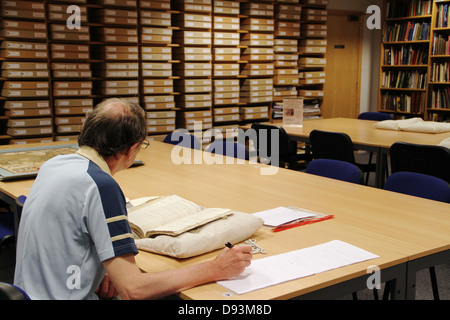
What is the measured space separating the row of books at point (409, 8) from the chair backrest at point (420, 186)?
5235 millimetres

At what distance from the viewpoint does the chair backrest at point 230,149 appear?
391 cm

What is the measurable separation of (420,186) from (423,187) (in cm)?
2

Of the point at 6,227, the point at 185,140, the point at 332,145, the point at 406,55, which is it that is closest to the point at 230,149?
the point at 185,140

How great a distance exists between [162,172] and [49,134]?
2.34 metres

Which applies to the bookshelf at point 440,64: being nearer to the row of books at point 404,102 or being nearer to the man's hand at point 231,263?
the row of books at point 404,102

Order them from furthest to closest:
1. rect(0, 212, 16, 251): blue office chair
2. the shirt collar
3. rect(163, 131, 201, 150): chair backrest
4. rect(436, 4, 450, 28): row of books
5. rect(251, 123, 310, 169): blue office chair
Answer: rect(436, 4, 450, 28): row of books
rect(251, 123, 310, 169): blue office chair
rect(163, 131, 201, 150): chair backrest
rect(0, 212, 16, 251): blue office chair
the shirt collar

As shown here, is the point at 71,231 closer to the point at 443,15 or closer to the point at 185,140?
the point at 185,140

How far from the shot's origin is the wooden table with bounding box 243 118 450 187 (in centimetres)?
418

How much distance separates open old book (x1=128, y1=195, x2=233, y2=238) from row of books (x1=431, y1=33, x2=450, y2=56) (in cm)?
599

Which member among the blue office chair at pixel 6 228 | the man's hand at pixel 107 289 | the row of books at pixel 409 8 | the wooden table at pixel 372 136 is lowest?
the blue office chair at pixel 6 228

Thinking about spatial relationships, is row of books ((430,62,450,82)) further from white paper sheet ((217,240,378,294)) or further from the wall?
white paper sheet ((217,240,378,294))

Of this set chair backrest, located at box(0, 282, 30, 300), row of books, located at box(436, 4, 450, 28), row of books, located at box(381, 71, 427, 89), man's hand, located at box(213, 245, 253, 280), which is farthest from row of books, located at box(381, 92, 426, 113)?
chair backrest, located at box(0, 282, 30, 300)

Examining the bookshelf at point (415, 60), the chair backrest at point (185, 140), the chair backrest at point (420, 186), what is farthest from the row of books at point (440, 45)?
the chair backrest at point (420, 186)
